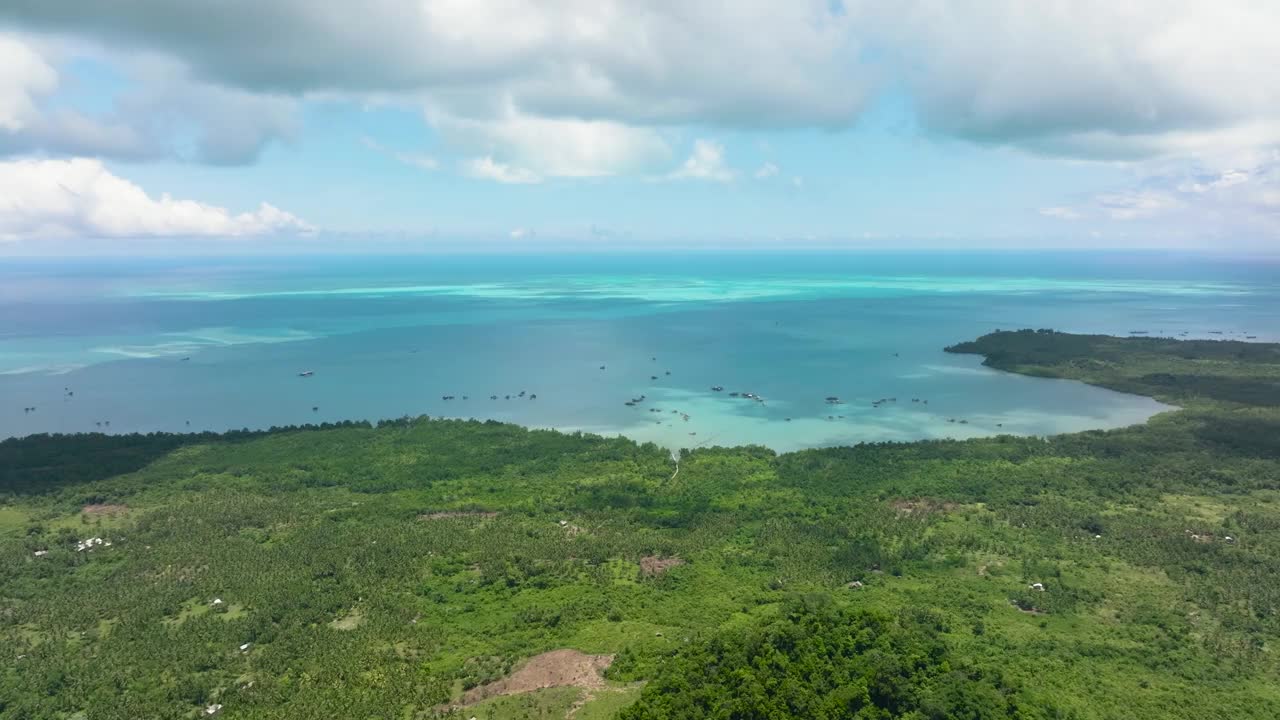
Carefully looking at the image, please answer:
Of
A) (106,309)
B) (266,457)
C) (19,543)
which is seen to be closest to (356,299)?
(106,309)

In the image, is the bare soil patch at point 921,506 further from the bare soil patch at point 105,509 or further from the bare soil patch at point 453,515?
the bare soil patch at point 105,509

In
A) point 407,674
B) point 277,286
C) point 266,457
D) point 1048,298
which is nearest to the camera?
point 407,674

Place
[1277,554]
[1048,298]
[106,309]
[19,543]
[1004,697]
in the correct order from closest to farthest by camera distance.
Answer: [1004,697] < [1277,554] < [19,543] < [106,309] < [1048,298]

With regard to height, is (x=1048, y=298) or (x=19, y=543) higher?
(x=1048, y=298)

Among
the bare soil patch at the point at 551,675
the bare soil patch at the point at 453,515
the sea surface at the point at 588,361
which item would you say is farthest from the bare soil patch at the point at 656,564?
the sea surface at the point at 588,361

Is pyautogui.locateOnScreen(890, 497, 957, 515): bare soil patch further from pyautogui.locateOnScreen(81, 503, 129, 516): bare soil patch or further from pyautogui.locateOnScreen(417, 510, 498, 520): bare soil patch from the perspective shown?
pyautogui.locateOnScreen(81, 503, 129, 516): bare soil patch

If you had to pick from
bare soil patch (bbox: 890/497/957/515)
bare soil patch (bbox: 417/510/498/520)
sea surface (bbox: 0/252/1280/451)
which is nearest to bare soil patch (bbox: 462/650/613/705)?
bare soil patch (bbox: 417/510/498/520)

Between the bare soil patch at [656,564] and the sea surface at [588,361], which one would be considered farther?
the sea surface at [588,361]

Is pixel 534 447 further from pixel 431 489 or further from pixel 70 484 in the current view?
pixel 70 484
